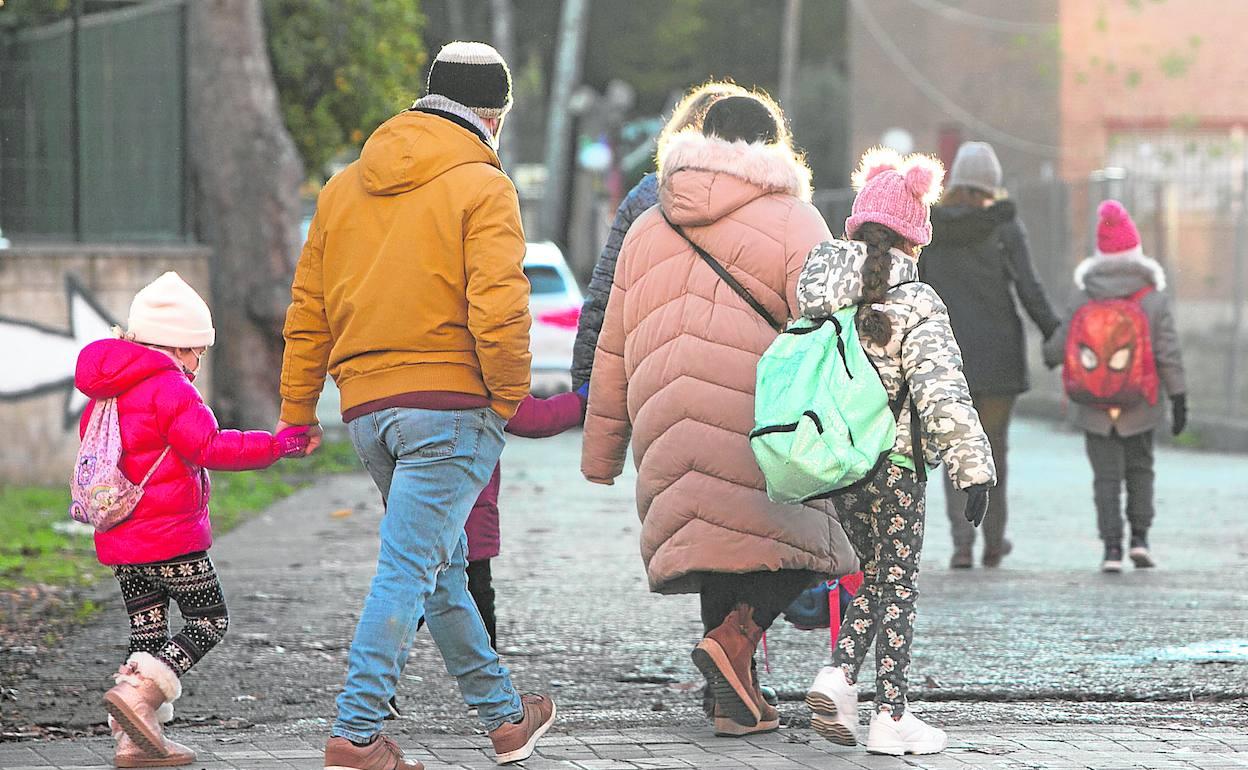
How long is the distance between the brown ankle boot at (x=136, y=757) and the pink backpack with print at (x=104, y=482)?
540mm

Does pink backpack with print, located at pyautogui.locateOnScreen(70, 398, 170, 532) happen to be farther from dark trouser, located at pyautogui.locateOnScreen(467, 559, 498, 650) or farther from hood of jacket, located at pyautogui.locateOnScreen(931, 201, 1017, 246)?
hood of jacket, located at pyautogui.locateOnScreen(931, 201, 1017, 246)

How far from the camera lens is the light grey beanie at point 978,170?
28.7 feet

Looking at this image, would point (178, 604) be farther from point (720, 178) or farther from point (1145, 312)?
point (1145, 312)

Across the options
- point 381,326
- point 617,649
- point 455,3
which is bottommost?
point 617,649

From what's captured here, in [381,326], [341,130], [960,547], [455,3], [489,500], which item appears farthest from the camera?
[455,3]

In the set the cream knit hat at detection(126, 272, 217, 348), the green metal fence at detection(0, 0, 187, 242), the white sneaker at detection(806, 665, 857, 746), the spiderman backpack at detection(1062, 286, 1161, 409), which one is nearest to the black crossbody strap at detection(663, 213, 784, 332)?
the white sneaker at detection(806, 665, 857, 746)

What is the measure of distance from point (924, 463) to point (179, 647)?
6.77ft

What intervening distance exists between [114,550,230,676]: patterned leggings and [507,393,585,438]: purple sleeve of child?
3.05 feet

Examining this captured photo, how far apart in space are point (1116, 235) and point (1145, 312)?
1.21ft

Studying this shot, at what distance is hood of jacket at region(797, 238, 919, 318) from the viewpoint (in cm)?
534

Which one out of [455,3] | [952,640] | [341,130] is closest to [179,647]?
[952,640]

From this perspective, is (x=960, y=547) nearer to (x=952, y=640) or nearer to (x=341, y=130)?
(x=952, y=640)

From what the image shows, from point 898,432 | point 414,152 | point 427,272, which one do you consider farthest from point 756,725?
point 414,152

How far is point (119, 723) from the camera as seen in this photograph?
5.25 m
